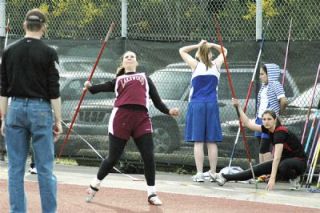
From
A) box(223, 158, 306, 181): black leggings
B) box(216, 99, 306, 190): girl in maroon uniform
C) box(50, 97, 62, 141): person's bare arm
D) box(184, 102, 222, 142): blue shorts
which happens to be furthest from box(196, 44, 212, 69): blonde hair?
box(50, 97, 62, 141): person's bare arm

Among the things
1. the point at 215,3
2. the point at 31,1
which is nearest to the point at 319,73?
the point at 215,3

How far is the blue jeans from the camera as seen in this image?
7.35 m

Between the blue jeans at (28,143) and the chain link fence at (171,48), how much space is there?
5181 millimetres

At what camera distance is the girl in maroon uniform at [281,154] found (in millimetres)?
10859

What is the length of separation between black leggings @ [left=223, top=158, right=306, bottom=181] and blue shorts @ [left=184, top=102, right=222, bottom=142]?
682mm

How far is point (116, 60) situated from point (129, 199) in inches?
152

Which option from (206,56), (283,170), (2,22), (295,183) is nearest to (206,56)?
(206,56)

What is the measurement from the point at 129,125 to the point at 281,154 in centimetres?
248

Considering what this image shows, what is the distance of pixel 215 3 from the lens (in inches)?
497

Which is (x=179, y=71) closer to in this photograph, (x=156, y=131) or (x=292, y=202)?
(x=156, y=131)

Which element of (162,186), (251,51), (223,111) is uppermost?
(251,51)

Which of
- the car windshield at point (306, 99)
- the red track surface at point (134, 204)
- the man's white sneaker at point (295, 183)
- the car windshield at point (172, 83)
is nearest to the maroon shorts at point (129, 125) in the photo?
the red track surface at point (134, 204)

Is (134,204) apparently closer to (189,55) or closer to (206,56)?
(206,56)

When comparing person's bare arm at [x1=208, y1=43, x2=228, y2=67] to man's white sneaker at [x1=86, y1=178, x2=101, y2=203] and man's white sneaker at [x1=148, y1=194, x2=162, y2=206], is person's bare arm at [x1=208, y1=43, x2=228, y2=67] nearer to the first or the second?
man's white sneaker at [x1=148, y1=194, x2=162, y2=206]
